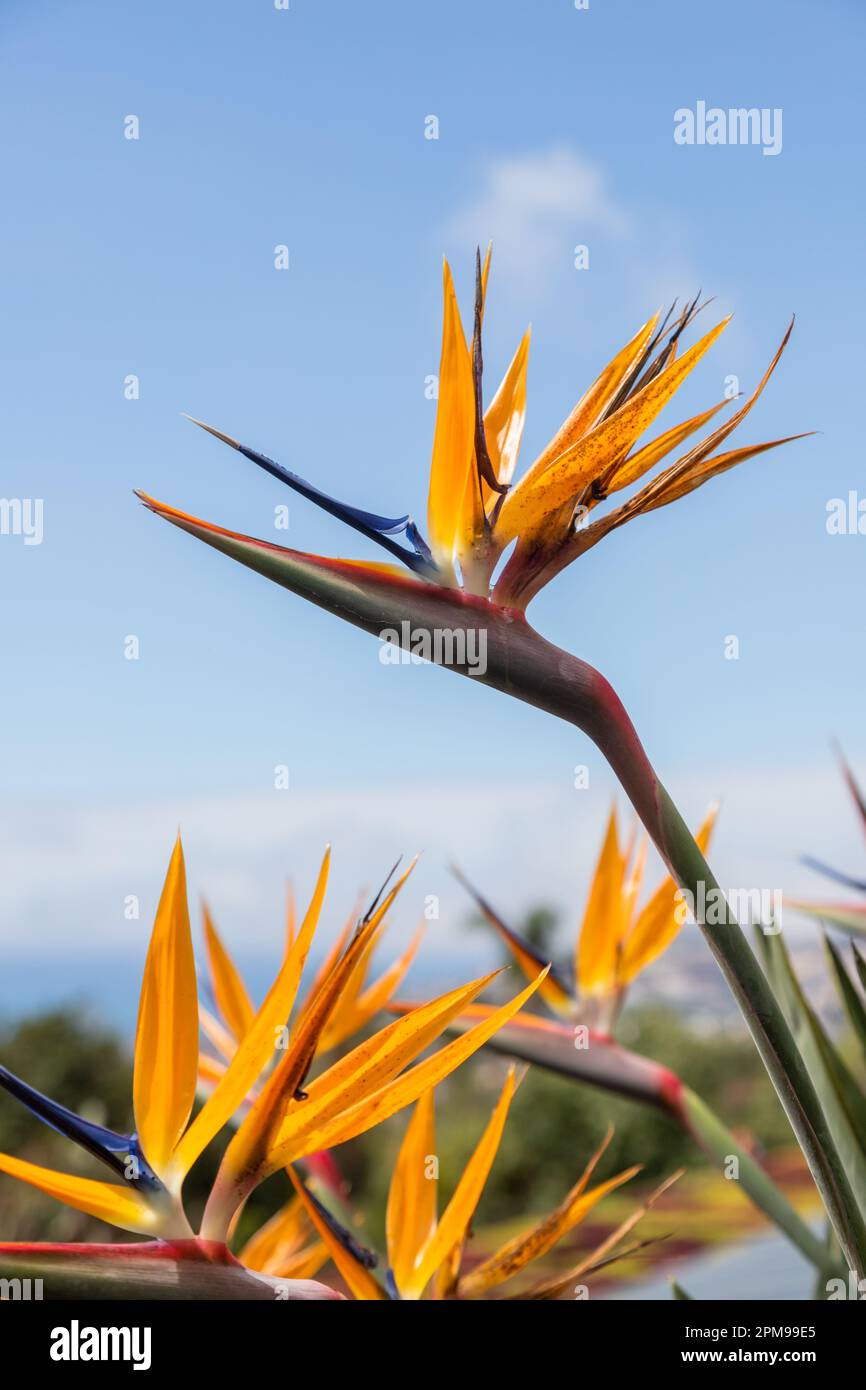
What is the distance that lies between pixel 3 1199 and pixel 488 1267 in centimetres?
291

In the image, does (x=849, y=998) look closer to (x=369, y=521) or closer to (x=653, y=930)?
(x=653, y=930)

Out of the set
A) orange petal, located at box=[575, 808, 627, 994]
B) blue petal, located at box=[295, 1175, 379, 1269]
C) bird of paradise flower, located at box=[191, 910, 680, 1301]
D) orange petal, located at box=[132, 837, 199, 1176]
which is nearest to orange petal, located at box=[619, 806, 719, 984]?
orange petal, located at box=[575, 808, 627, 994]

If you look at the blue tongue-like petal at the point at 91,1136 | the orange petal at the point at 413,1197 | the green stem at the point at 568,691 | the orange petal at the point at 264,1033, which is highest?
the green stem at the point at 568,691

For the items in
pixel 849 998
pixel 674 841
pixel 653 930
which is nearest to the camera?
pixel 674 841

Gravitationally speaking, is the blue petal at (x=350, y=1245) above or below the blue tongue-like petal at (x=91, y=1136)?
below

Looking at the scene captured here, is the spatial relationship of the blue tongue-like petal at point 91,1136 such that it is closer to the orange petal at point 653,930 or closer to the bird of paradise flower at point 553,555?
the bird of paradise flower at point 553,555

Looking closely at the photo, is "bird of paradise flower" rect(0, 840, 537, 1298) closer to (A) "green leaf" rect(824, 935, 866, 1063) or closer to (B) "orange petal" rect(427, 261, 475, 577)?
(B) "orange petal" rect(427, 261, 475, 577)

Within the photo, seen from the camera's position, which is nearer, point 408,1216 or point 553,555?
point 553,555

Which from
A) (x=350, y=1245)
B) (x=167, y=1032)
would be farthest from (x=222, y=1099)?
(x=350, y=1245)

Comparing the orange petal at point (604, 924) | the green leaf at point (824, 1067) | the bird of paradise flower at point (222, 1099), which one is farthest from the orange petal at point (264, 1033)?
the orange petal at point (604, 924)

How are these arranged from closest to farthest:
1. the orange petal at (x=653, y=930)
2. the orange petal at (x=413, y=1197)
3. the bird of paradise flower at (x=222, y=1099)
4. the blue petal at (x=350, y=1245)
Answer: the bird of paradise flower at (x=222, y=1099), the blue petal at (x=350, y=1245), the orange petal at (x=413, y=1197), the orange petal at (x=653, y=930)
